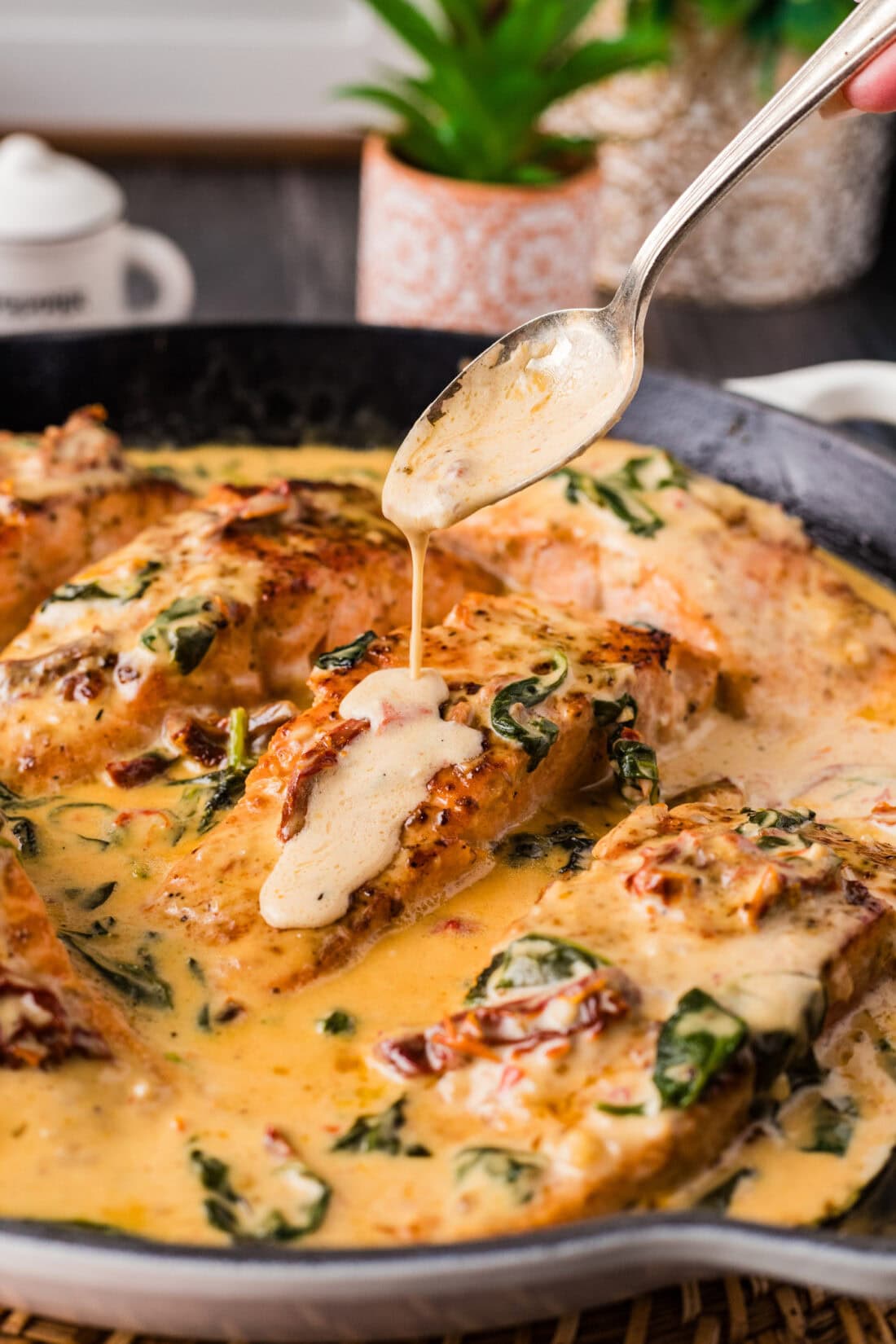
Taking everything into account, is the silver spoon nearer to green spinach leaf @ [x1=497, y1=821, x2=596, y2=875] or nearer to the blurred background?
green spinach leaf @ [x1=497, y1=821, x2=596, y2=875]

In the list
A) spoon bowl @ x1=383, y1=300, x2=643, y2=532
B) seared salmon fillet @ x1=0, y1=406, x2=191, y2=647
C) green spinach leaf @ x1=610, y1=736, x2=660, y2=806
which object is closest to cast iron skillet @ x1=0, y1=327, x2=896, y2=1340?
A: seared salmon fillet @ x1=0, y1=406, x2=191, y2=647

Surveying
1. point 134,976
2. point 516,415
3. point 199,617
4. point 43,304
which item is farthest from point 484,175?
point 134,976

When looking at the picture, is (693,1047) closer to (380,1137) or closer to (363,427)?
(380,1137)

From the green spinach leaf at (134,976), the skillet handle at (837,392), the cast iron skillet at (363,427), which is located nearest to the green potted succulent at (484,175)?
the cast iron skillet at (363,427)

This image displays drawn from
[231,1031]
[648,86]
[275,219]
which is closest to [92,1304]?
[231,1031]

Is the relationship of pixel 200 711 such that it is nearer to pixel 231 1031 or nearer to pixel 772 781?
pixel 231 1031

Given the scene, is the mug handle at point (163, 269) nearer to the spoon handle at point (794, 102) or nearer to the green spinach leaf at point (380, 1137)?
the spoon handle at point (794, 102)
